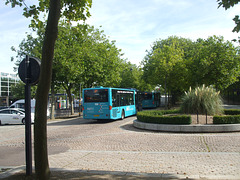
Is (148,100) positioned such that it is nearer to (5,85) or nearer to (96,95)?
(96,95)

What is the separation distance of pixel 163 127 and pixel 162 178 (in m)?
7.47

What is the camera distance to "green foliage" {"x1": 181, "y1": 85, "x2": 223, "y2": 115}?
15148 mm

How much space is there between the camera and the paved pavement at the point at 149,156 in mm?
5508

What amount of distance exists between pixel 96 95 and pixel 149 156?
11.2 meters

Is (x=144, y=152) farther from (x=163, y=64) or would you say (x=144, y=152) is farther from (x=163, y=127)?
(x=163, y=64)

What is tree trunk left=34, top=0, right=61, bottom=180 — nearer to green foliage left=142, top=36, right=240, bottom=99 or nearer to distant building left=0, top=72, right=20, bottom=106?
green foliage left=142, top=36, right=240, bottom=99

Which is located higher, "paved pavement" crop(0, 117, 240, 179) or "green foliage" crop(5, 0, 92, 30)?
"green foliage" crop(5, 0, 92, 30)

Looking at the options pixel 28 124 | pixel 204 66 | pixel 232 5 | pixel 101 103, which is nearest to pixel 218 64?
pixel 204 66

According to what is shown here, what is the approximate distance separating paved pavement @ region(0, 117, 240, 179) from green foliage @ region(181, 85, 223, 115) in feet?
17.5

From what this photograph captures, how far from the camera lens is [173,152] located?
25.1 feet

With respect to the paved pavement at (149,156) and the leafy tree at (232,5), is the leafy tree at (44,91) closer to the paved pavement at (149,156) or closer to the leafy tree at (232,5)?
the paved pavement at (149,156)

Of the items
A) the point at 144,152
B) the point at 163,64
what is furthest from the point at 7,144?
the point at 163,64

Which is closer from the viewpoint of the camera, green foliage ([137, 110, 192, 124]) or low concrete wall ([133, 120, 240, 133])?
low concrete wall ([133, 120, 240, 133])

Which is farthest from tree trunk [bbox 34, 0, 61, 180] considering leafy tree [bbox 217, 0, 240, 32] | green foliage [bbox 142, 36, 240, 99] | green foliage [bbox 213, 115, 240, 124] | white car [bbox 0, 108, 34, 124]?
green foliage [bbox 142, 36, 240, 99]
